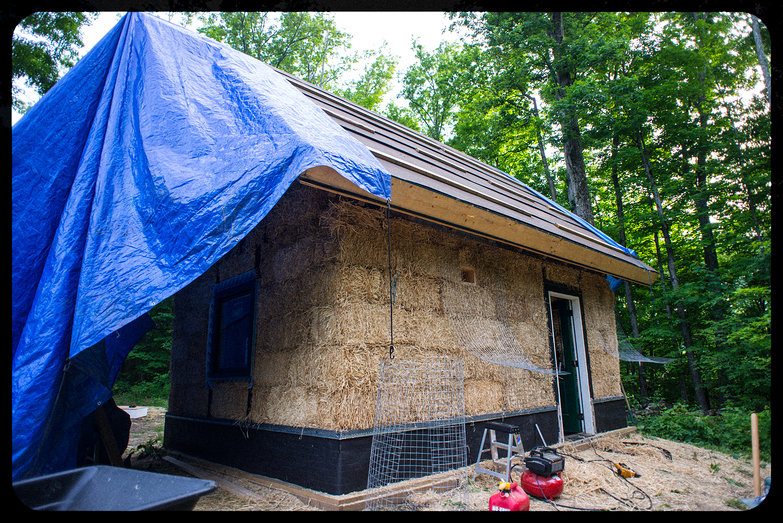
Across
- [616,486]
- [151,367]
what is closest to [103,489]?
[616,486]

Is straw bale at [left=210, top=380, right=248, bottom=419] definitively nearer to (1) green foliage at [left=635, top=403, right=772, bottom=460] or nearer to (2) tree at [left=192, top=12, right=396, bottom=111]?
(1) green foliage at [left=635, top=403, right=772, bottom=460]

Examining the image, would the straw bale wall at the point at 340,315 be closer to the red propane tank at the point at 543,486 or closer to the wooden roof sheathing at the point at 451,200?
the wooden roof sheathing at the point at 451,200

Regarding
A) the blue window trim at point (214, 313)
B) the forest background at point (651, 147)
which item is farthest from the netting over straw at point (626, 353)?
the blue window trim at point (214, 313)

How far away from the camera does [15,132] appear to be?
3377mm

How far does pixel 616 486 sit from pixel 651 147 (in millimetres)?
9844

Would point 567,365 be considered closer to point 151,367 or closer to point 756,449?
point 756,449

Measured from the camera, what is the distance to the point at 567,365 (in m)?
6.84

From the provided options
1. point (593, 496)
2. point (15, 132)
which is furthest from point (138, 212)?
point (593, 496)

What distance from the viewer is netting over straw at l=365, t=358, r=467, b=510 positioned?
3539 millimetres

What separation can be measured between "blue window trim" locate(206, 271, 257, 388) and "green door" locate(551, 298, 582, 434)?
4.74 meters

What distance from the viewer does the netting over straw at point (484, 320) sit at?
15.1ft

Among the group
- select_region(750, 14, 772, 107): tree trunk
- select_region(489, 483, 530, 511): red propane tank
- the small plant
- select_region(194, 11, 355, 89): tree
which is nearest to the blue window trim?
the small plant

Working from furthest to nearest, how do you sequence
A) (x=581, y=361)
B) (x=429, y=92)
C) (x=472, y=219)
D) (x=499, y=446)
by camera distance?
(x=429, y=92), (x=581, y=361), (x=472, y=219), (x=499, y=446)

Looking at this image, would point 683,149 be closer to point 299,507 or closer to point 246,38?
point 299,507
